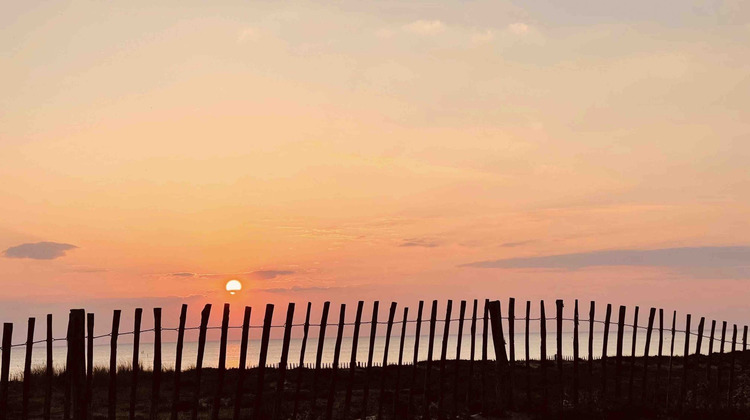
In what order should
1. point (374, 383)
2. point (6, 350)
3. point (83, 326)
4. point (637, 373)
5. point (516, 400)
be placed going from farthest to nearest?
point (637, 373)
point (374, 383)
point (516, 400)
point (83, 326)
point (6, 350)

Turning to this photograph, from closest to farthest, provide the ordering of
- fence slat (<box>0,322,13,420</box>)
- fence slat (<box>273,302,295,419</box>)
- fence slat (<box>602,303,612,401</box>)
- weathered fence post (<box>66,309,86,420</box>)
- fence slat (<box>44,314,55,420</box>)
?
1. fence slat (<box>0,322,13,420</box>)
2. weathered fence post (<box>66,309,86,420</box>)
3. fence slat (<box>44,314,55,420</box>)
4. fence slat (<box>273,302,295,419</box>)
5. fence slat (<box>602,303,612,401</box>)

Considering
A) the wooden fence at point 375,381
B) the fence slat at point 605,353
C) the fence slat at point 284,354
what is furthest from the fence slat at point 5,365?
the fence slat at point 605,353

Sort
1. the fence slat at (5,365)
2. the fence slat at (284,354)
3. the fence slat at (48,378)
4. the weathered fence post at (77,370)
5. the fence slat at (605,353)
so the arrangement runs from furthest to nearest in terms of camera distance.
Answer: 1. the fence slat at (605,353)
2. the fence slat at (284,354)
3. the fence slat at (48,378)
4. the weathered fence post at (77,370)
5. the fence slat at (5,365)

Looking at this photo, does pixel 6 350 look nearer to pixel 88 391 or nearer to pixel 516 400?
pixel 88 391

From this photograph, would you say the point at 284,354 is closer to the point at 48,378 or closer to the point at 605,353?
the point at 48,378

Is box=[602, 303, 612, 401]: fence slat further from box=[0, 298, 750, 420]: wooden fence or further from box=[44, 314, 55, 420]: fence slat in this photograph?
box=[44, 314, 55, 420]: fence slat

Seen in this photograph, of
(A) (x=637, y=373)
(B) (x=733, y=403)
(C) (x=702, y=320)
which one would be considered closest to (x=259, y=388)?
(C) (x=702, y=320)

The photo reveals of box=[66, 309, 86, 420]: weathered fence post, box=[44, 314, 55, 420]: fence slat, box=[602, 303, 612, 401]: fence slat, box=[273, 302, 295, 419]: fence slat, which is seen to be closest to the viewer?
box=[66, 309, 86, 420]: weathered fence post

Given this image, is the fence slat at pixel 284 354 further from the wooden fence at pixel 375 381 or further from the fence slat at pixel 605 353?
the fence slat at pixel 605 353

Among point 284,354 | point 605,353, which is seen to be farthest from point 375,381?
point 284,354

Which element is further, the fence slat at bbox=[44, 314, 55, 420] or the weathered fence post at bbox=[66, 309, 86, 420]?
the fence slat at bbox=[44, 314, 55, 420]

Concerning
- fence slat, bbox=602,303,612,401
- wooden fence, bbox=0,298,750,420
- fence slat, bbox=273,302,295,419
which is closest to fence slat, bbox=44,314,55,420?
wooden fence, bbox=0,298,750,420

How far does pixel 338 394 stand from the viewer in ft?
68.7

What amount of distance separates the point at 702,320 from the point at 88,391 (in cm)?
1273
